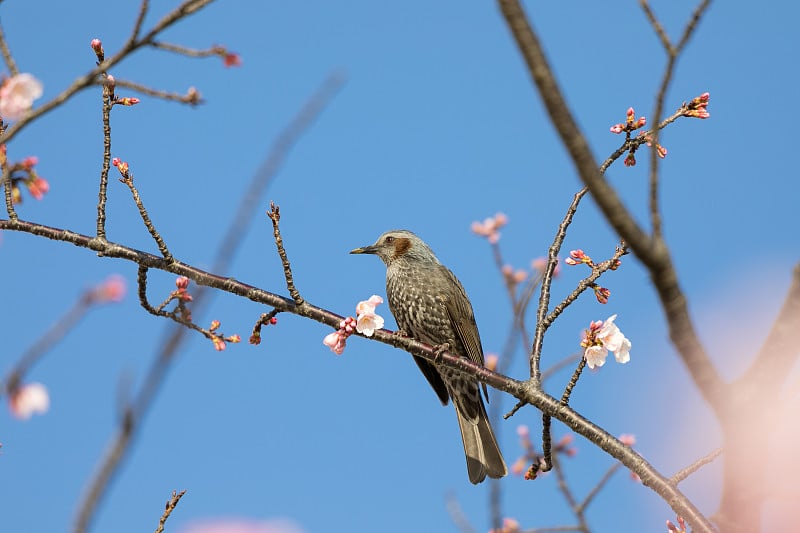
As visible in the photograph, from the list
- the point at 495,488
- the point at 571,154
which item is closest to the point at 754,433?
the point at 571,154

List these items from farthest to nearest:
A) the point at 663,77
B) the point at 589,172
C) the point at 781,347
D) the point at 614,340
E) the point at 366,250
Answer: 1. the point at 366,250
2. the point at 614,340
3. the point at 663,77
4. the point at 589,172
5. the point at 781,347

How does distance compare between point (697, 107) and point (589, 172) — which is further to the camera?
point (697, 107)

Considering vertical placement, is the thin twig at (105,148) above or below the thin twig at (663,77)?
above

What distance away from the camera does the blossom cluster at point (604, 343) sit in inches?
173

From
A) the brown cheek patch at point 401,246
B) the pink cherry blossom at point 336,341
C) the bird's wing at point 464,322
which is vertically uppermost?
the brown cheek patch at point 401,246

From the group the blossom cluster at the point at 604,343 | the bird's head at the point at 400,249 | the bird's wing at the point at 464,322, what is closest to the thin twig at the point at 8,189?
the blossom cluster at the point at 604,343

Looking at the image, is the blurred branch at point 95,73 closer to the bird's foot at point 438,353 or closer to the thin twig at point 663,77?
the thin twig at point 663,77

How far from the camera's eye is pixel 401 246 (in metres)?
8.45

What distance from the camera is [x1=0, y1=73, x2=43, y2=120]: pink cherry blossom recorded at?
279 centimetres

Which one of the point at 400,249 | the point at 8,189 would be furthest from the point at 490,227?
the point at 8,189

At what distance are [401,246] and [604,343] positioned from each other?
4.23 m

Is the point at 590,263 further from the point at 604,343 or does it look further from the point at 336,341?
the point at 336,341

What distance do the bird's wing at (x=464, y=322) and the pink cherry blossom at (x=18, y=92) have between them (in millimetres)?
5022

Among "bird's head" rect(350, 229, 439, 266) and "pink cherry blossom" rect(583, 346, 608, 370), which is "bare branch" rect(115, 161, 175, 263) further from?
"bird's head" rect(350, 229, 439, 266)
